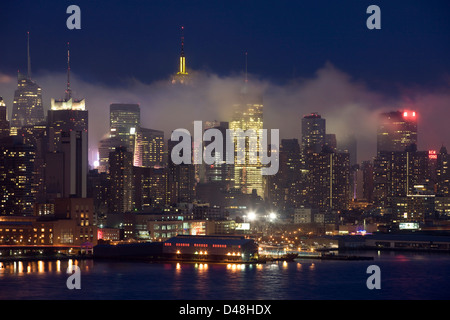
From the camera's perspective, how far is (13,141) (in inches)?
4953

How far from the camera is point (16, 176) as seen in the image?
121688 millimetres

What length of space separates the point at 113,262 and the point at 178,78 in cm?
5053

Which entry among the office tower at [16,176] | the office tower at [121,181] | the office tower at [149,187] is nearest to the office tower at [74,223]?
the office tower at [16,176]

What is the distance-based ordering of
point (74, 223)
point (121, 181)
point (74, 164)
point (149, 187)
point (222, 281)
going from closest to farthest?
point (222, 281) → point (74, 223) → point (74, 164) → point (121, 181) → point (149, 187)

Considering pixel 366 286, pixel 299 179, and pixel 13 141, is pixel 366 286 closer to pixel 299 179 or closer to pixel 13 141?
pixel 13 141

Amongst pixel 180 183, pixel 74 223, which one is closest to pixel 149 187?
pixel 180 183

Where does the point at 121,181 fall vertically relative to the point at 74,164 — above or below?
below

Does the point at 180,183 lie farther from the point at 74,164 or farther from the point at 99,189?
the point at 74,164

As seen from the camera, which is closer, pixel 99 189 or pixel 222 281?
pixel 222 281

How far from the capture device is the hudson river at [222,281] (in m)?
52.2

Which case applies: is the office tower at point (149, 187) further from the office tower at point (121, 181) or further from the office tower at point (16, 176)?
the office tower at point (16, 176)

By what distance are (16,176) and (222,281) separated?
69701 millimetres

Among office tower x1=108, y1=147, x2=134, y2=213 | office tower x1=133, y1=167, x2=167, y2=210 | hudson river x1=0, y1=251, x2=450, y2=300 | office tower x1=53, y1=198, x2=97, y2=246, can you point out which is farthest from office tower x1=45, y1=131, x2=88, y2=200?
office tower x1=133, y1=167, x2=167, y2=210

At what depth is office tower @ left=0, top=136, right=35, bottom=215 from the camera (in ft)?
395
